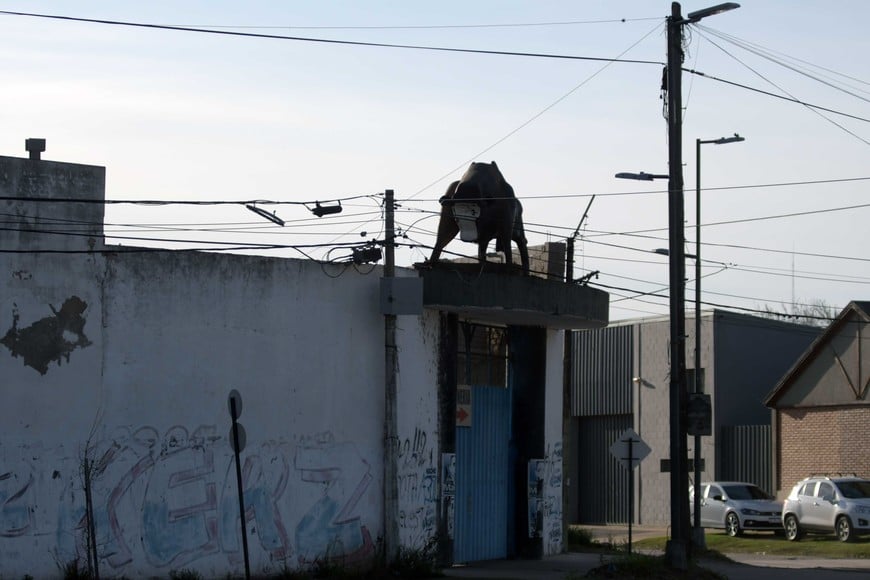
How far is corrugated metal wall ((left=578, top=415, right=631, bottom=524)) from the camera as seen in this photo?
4794 cm

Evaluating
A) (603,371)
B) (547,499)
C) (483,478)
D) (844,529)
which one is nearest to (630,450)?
(547,499)

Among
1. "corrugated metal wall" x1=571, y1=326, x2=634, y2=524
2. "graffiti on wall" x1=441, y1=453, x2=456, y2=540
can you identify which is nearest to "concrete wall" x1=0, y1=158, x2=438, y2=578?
"graffiti on wall" x1=441, y1=453, x2=456, y2=540

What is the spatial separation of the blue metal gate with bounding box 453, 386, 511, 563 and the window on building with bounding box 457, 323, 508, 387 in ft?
0.75

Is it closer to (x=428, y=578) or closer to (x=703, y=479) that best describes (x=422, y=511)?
(x=428, y=578)

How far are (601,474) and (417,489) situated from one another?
1037 inches

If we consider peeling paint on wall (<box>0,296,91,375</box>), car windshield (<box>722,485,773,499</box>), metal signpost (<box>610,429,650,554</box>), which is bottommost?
car windshield (<box>722,485,773,499</box>)

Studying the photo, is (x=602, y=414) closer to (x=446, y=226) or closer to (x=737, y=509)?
(x=737, y=509)

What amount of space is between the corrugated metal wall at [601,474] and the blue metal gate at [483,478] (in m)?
21.8

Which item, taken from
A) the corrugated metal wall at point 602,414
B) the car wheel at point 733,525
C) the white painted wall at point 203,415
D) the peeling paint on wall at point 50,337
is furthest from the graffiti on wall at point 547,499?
the corrugated metal wall at point 602,414

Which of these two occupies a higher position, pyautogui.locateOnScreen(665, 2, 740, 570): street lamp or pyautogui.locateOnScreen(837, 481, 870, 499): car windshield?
pyautogui.locateOnScreen(665, 2, 740, 570): street lamp

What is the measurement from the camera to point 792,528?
3500cm

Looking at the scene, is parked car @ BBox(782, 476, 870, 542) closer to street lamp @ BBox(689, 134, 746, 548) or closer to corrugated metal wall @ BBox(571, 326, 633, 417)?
street lamp @ BBox(689, 134, 746, 548)

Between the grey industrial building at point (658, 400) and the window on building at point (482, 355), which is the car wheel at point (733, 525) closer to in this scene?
the grey industrial building at point (658, 400)

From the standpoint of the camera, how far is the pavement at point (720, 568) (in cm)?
2319
